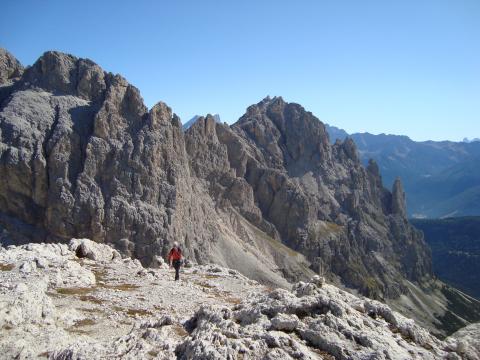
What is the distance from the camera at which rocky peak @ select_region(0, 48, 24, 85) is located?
11725 cm

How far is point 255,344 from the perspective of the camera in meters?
17.0

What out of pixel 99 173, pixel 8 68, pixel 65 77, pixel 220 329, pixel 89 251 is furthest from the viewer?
pixel 8 68

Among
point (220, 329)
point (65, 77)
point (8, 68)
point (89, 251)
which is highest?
point (8, 68)

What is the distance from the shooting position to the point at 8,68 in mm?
118938

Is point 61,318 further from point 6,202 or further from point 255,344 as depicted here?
point 6,202

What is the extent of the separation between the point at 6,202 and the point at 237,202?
87858 mm

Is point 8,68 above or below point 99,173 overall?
above

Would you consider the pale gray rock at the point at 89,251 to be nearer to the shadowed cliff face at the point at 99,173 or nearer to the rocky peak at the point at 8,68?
the shadowed cliff face at the point at 99,173

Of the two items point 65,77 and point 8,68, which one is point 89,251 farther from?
point 8,68

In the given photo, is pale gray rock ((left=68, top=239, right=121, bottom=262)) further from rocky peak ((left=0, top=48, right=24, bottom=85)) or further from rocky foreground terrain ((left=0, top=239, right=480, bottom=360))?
rocky peak ((left=0, top=48, right=24, bottom=85))

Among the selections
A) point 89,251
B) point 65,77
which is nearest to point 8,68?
point 65,77

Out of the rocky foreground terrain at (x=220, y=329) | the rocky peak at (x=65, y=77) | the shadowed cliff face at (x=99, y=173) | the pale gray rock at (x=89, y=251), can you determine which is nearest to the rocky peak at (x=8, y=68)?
the shadowed cliff face at (x=99, y=173)

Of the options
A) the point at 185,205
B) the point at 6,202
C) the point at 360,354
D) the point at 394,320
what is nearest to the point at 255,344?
the point at 360,354

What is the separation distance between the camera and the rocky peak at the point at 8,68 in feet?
385
